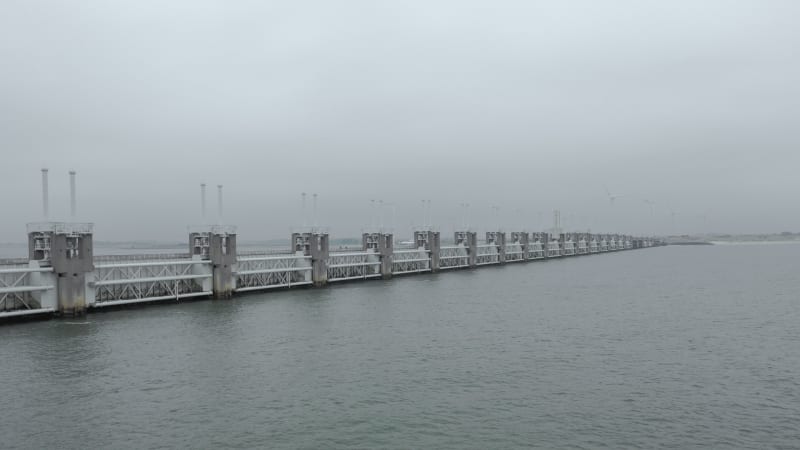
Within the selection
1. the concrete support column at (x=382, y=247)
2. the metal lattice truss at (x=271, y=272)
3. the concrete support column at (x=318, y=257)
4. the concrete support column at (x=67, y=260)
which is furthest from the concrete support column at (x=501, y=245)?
the concrete support column at (x=67, y=260)

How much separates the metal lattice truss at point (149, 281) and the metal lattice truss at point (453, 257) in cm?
7433

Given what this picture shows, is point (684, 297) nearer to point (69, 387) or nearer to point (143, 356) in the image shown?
point (143, 356)

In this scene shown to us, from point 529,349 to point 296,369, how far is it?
17.8 m

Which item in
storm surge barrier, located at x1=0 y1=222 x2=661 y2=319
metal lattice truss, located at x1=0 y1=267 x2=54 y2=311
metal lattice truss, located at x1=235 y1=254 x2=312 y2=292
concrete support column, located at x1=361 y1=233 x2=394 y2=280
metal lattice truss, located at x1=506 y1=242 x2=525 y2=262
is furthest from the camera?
metal lattice truss, located at x1=506 y1=242 x2=525 y2=262

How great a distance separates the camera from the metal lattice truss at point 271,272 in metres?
83.8

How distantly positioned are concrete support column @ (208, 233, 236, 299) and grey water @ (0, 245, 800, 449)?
12.3 meters

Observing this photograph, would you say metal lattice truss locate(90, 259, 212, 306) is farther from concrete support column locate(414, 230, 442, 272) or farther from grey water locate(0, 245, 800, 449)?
concrete support column locate(414, 230, 442, 272)

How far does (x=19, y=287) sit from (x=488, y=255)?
12880 centimetres

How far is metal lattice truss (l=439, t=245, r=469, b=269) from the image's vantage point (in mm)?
143750

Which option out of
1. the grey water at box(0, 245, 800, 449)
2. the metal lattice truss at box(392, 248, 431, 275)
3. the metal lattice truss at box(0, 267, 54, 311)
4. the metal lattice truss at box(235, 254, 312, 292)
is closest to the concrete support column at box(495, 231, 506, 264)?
the metal lattice truss at box(392, 248, 431, 275)

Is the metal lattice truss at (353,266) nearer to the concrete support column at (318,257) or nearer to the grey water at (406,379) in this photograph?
Answer: the concrete support column at (318,257)

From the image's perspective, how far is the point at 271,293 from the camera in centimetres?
8550

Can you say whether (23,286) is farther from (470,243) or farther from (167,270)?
(470,243)

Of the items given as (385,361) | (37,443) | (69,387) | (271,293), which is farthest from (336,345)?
(271,293)
